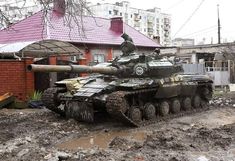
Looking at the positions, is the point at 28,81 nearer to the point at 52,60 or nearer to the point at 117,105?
the point at 52,60

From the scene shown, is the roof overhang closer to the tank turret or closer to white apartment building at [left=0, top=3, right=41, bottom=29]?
the tank turret

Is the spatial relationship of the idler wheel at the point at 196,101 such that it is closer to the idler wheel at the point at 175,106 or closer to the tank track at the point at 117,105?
the idler wheel at the point at 175,106

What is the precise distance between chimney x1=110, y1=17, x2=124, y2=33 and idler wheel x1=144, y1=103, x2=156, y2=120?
14.0m

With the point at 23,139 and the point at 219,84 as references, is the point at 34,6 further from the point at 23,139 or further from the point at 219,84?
the point at 219,84

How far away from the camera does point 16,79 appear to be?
51.1 feet

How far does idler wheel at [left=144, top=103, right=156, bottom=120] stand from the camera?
11945 millimetres

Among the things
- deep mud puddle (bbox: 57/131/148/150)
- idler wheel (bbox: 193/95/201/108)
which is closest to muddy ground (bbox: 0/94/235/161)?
deep mud puddle (bbox: 57/131/148/150)

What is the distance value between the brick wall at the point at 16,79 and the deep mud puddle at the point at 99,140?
5948 mm

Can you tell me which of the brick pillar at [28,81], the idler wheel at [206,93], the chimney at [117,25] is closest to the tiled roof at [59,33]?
the chimney at [117,25]

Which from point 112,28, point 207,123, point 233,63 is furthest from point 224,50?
point 207,123

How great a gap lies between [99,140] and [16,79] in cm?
670

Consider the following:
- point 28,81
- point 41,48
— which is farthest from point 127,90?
point 41,48

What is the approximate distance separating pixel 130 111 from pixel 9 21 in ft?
13.7

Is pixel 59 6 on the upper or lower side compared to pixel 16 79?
upper
